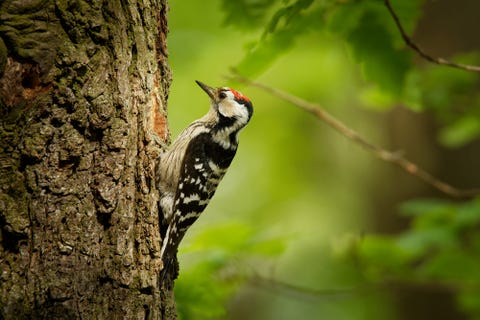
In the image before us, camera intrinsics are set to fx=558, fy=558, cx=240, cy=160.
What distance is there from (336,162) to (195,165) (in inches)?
342

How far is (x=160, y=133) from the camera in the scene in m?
2.95

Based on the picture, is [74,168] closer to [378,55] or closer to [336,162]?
[378,55]

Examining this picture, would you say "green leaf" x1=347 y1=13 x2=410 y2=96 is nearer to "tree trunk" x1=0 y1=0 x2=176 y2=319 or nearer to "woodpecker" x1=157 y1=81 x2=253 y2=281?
"tree trunk" x1=0 y1=0 x2=176 y2=319

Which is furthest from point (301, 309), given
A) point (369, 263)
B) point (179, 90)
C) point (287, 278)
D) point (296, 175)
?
point (369, 263)

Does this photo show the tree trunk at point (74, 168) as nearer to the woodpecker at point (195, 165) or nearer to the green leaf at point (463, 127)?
the woodpecker at point (195, 165)

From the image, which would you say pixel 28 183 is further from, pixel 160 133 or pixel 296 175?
pixel 296 175

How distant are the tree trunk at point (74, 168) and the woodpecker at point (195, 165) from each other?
0.41 metres

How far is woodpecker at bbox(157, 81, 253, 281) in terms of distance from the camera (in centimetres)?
322

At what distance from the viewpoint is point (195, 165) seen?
3863 mm

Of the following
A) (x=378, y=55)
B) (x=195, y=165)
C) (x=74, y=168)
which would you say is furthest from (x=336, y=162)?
(x=74, y=168)

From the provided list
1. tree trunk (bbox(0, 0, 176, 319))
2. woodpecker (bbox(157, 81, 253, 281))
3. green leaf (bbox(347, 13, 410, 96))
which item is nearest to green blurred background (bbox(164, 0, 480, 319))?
green leaf (bbox(347, 13, 410, 96))

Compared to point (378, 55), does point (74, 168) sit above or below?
below

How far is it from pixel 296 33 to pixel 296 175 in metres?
10.1

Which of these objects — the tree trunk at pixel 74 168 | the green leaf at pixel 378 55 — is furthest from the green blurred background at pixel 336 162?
the tree trunk at pixel 74 168
